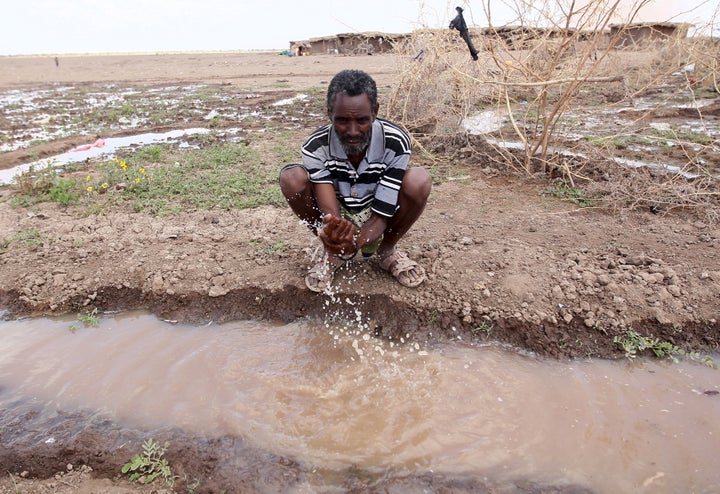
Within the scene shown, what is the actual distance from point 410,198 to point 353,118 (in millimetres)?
531

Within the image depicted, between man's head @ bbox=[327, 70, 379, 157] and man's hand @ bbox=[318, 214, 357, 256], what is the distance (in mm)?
388

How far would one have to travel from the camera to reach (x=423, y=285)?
265cm

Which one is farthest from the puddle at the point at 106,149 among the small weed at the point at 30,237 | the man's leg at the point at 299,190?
the man's leg at the point at 299,190

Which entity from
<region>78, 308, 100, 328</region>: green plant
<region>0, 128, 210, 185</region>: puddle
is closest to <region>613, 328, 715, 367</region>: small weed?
<region>78, 308, 100, 328</region>: green plant

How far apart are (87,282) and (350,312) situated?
1633mm

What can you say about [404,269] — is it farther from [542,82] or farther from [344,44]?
[344,44]

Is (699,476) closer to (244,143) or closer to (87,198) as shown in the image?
(87,198)

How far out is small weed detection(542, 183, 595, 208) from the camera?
3503mm

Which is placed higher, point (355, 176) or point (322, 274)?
point (355, 176)

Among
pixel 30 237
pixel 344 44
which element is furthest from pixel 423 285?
pixel 344 44

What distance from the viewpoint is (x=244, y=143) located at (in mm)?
5707

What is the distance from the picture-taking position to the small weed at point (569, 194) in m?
3.50

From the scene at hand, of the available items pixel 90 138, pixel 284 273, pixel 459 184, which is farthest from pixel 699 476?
pixel 90 138

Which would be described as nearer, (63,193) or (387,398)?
(387,398)
